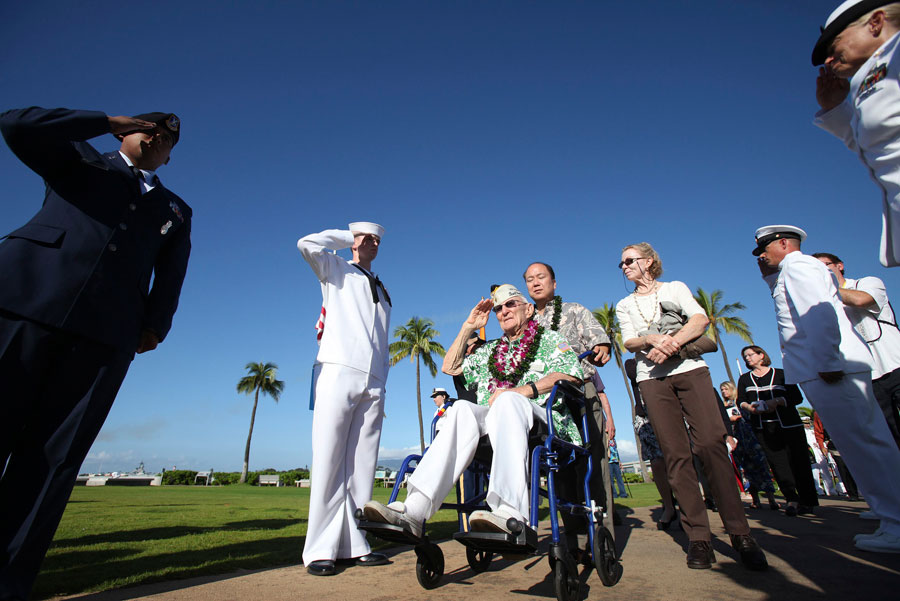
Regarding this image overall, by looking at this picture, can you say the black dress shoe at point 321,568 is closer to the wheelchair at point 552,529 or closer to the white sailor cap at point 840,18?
the wheelchair at point 552,529

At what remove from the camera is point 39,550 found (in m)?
1.99

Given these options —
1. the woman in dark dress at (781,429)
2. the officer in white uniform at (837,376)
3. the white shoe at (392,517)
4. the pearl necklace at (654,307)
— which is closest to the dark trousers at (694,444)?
the pearl necklace at (654,307)

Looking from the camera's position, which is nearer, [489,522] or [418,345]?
[489,522]

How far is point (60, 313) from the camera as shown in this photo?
2123mm

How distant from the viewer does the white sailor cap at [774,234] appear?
4.12 metres

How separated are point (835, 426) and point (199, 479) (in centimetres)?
4829

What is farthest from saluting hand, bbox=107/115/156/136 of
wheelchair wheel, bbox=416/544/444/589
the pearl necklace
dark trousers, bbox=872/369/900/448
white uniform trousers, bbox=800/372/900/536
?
dark trousers, bbox=872/369/900/448

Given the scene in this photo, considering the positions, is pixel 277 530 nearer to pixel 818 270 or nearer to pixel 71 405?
pixel 71 405

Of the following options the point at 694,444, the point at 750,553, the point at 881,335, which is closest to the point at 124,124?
the point at 694,444

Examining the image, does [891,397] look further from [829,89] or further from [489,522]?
[489,522]

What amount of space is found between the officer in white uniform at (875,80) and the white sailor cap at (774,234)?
2.49 metres

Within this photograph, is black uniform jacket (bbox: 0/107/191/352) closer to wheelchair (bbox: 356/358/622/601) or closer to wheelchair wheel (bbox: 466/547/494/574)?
wheelchair (bbox: 356/358/622/601)

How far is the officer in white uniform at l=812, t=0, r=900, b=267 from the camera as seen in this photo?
163 cm

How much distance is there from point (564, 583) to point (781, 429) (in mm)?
6124
